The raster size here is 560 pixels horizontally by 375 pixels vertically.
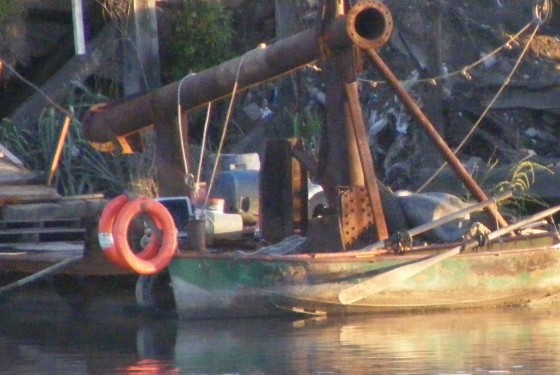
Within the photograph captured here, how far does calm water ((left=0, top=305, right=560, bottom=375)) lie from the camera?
32.2 ft

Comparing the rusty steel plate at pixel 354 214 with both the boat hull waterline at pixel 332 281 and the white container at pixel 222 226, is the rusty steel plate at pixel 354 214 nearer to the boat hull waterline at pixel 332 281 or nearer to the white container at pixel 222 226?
the boat hull waterline at pixel 332 281

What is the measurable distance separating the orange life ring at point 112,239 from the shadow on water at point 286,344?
23.4 inches

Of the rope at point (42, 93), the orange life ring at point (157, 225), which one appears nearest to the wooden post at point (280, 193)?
the orange life ring at point (157, 225)

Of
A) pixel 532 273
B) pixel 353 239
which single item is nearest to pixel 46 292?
pixel 353 239

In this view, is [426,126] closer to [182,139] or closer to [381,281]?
[381,281]

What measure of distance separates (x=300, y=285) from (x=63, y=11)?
29.5 ft

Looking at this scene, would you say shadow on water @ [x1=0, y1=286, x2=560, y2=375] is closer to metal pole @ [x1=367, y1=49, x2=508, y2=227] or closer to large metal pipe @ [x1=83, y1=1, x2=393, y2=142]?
metal pole @ [x1=367, y1=49, x2=508, y2=227]

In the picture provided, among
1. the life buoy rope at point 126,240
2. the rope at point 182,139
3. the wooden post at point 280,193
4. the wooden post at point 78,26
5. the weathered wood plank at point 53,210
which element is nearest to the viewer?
the life buoy rope at point 126,240

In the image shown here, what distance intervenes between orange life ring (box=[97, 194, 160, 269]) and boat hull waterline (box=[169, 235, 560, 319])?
0.72 feet

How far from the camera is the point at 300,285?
12258 mm

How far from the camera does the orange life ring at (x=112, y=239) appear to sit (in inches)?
478

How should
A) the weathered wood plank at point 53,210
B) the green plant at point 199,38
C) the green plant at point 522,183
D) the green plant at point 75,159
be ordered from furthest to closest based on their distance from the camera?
1. the green plant at point 199,38
2. the green plant at point 75,159
3. the green plant at point 522,183
4. the weathered wood plank at point 53,210

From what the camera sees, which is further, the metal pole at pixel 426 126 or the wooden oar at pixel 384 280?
the metal pole at pixel 426 126

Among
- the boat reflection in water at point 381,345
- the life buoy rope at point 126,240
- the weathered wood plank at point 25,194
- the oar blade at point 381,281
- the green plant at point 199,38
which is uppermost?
the green plant at point 199,38
